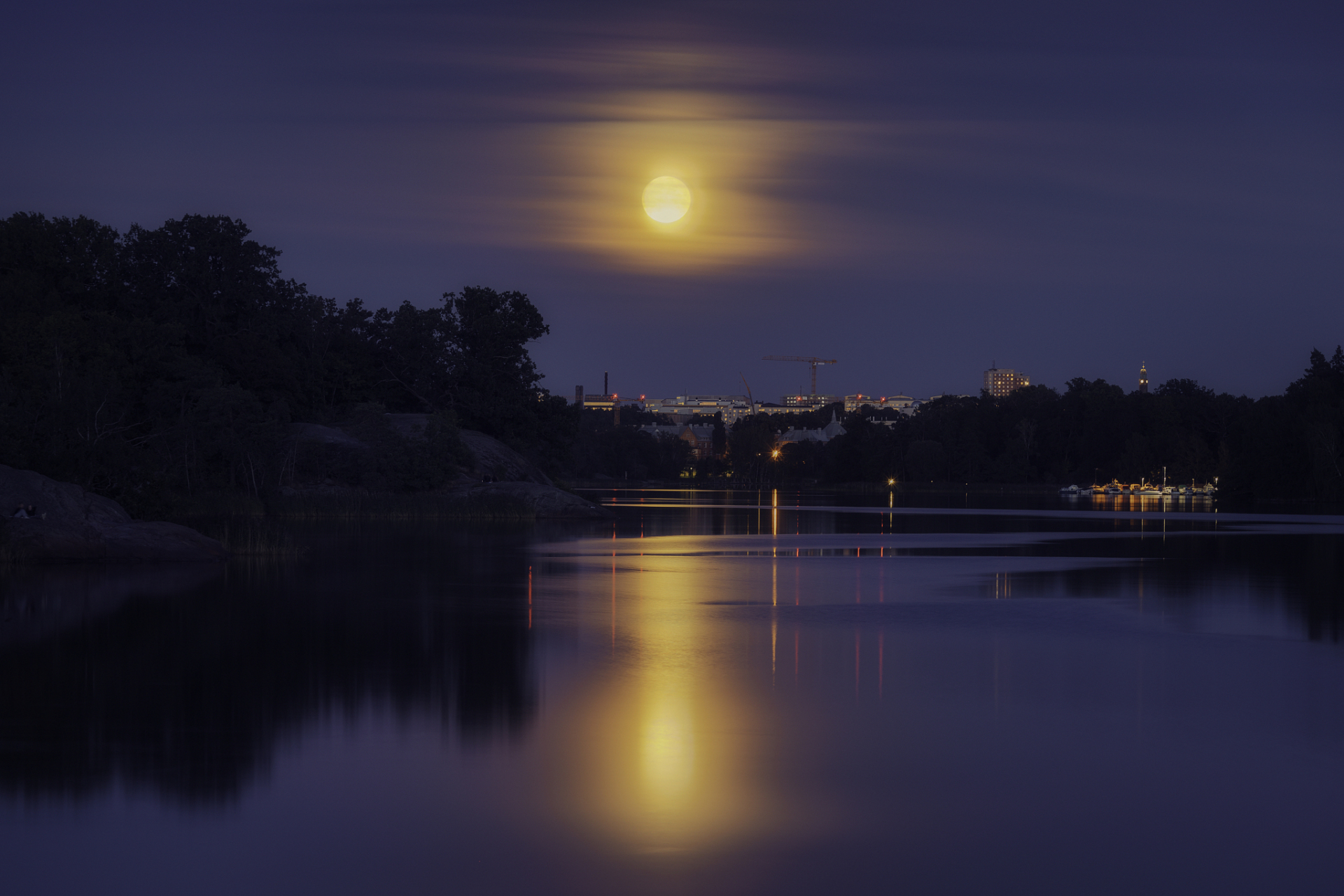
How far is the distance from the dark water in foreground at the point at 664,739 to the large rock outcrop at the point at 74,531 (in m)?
3.09

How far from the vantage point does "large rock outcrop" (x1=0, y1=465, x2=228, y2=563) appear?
2748 cm

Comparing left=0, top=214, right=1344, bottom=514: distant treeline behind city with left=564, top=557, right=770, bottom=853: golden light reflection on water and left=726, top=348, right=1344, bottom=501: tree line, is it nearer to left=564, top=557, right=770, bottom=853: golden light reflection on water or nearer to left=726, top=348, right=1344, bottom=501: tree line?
left=564, top=557, right=770, bottom=853: golden light reflection on water

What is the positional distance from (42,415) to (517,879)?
110ft

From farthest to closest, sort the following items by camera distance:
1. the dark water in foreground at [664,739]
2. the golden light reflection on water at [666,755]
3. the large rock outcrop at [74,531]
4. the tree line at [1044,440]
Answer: the tree line at [1044,440], the large rock outcrop at [74,531], the golden light reflection on water at [666,755], the dark water in foreground at [664,739]

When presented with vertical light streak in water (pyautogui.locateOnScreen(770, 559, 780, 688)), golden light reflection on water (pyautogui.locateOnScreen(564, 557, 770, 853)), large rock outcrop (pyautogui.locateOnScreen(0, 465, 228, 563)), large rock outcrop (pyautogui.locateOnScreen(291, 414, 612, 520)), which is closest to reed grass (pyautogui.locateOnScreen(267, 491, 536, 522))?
large rock outcrop (pyautogui.locateOnScreen(291, 414, 612, 520))

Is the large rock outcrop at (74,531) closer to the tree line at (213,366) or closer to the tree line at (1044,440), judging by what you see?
the tree line at (213,366)

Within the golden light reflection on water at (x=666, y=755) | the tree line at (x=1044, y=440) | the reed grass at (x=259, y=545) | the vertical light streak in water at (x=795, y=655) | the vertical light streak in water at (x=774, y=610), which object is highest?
the tree line at (x=1044, y=440)

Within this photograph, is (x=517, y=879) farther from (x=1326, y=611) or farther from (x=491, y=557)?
(x=491, y=557)

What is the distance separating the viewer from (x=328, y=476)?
59.5 m

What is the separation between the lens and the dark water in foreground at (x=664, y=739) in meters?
8.35

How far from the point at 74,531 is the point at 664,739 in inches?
831

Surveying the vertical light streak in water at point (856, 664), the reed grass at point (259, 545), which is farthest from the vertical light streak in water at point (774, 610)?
the reed grass at point (259, 545)

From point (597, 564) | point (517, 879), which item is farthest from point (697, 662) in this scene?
point (597, 564)

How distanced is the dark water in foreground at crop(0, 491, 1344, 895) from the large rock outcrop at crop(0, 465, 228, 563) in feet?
10.2
